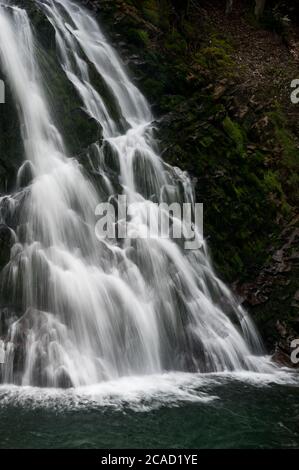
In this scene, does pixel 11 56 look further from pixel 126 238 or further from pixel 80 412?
pixel 80 412

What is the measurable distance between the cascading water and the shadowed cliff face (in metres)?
0.41

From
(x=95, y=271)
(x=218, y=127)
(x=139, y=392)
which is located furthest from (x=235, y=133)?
(x=139, y=392)

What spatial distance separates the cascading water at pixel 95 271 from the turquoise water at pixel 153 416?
1.80ft

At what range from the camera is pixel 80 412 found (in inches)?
281

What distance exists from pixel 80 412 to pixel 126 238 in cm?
420

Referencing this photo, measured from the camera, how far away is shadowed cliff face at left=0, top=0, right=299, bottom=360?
1171 centimetres

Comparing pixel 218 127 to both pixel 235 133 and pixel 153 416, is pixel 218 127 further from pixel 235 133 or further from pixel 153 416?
pixel 153 416

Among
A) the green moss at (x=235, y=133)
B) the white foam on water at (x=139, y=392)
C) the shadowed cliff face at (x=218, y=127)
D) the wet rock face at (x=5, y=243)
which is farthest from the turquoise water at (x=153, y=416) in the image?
the green moss at (x=235, y=133)

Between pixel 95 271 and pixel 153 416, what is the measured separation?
10.6 feet

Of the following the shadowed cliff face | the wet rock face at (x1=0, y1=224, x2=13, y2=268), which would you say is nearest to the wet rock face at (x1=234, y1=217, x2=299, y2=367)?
the shadowed cliff face

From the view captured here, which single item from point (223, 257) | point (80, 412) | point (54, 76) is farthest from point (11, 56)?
point (80, 412)

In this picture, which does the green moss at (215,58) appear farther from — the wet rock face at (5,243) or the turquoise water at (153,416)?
the turquoise water at (153,416)

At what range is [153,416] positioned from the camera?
7180 millimetres

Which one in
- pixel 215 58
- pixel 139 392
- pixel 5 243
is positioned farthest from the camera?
pixel 215 58
